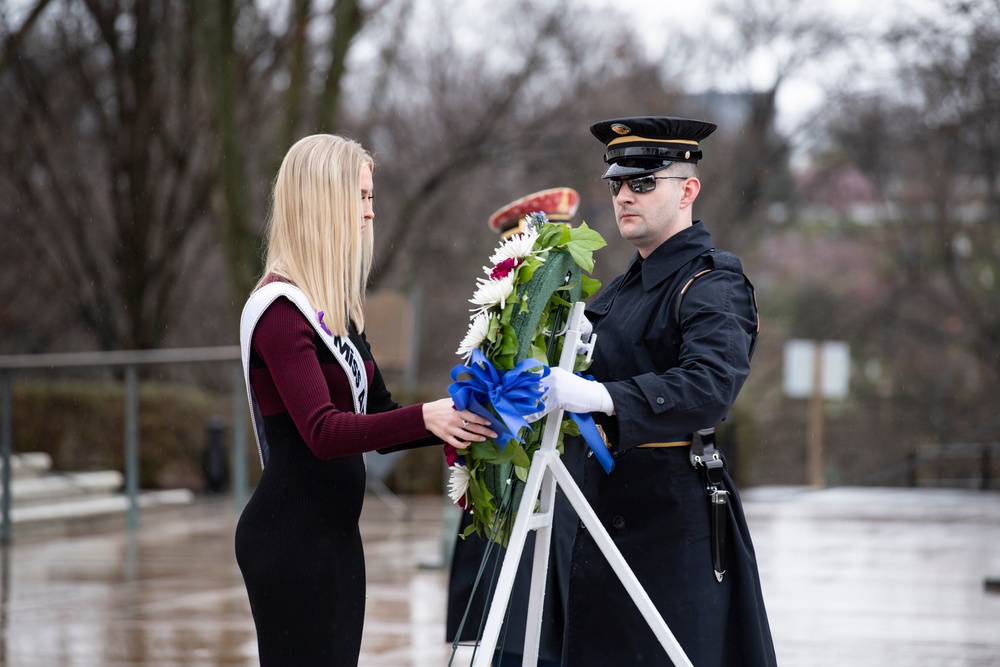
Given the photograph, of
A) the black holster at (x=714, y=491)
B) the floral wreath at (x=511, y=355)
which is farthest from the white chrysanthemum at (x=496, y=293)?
the black holster at (x=714, y=491)

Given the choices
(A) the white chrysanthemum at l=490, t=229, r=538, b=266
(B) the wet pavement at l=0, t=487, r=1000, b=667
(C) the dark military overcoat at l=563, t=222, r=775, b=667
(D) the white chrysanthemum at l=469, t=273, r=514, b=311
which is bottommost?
(B) the wet pavement at l=0, t=487, r=1000, b=667

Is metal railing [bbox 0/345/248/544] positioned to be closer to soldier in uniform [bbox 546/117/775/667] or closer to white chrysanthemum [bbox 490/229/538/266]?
soldier in uniform [bbox 546/117/775/667]

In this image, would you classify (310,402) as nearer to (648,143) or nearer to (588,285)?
(588,285)

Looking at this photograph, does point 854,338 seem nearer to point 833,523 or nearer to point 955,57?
point 955,57

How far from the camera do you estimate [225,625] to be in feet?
22.0

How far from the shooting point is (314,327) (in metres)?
3.05

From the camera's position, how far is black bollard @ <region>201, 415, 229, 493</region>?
1437cm

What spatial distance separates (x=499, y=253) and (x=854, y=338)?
23298 mm

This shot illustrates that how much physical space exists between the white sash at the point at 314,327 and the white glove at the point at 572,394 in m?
0.47

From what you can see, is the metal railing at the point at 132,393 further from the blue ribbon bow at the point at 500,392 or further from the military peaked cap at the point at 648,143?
the blue ribbon bow at the point at 500,392

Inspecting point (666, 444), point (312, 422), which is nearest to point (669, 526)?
point (666, 444)

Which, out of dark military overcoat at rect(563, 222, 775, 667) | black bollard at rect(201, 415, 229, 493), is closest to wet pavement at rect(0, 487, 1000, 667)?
black bollard at rect(201, 415, 229, 493)

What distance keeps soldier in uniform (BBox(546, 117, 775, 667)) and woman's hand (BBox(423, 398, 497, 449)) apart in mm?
577

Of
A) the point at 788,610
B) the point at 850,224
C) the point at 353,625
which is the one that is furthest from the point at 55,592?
the point at 850,224
